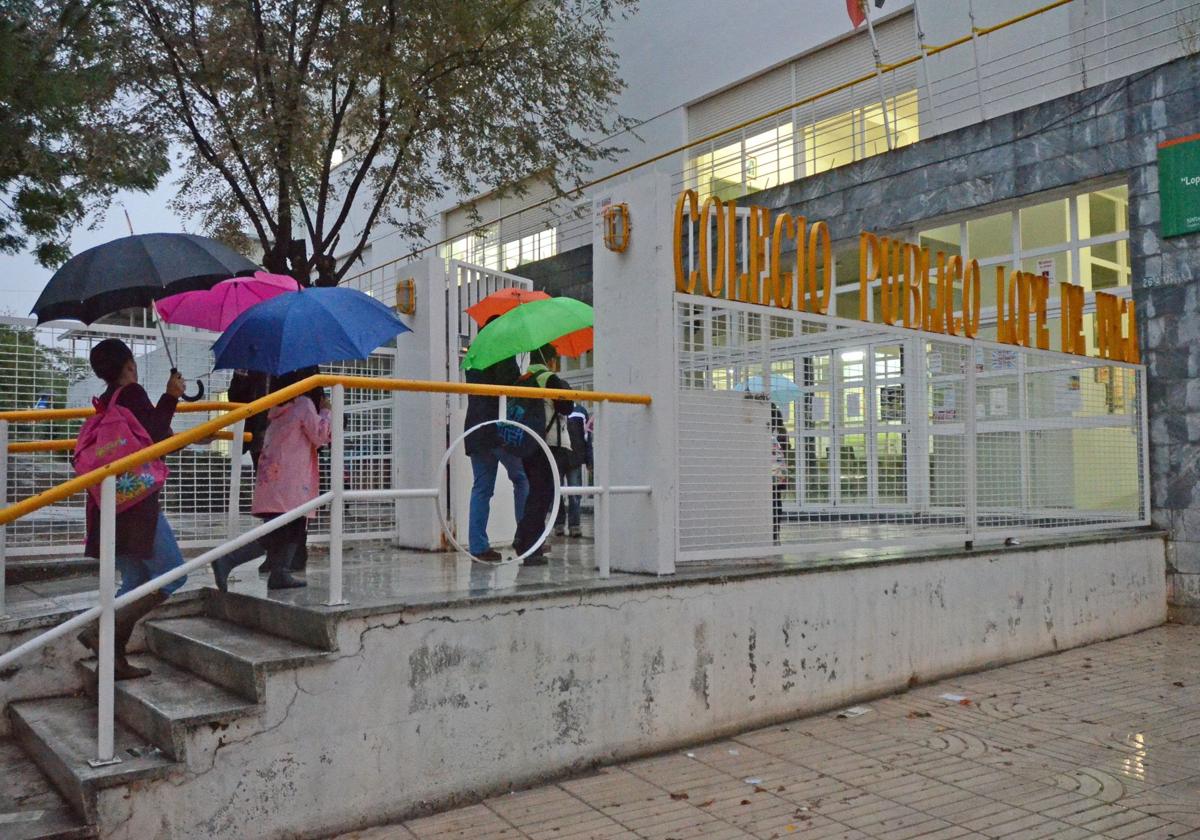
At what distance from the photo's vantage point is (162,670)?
189 inches

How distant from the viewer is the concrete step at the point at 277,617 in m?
4.23

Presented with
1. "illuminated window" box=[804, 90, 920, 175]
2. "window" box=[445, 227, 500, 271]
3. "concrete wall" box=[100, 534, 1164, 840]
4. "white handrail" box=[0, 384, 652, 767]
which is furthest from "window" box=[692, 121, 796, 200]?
"white handrail" box=[0, 384, 652, 767]

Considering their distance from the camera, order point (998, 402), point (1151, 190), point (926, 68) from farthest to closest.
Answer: point (926, 68)
point (998, 402)
point (1151, 190)

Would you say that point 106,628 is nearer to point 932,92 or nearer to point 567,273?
point 932,92

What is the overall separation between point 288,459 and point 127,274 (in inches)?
72.2

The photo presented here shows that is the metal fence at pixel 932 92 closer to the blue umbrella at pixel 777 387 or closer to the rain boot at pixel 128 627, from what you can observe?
the blue umbrella at pixel 777 387

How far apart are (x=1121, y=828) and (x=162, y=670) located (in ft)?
14.7

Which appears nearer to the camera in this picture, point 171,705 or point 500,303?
point 171,705

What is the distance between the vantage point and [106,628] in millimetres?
3785

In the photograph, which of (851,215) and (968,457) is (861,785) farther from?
(851,215)

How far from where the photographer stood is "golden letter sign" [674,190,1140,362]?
19.3 feet

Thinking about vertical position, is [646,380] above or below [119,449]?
above

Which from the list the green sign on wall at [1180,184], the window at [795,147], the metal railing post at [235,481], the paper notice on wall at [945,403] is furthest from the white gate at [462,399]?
the window at [795,147]

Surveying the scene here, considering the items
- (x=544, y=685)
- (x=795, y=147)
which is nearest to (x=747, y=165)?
(x=795, y=147)
